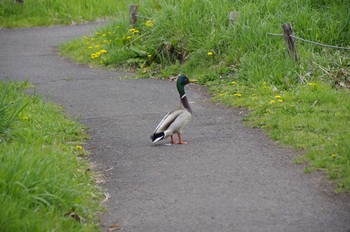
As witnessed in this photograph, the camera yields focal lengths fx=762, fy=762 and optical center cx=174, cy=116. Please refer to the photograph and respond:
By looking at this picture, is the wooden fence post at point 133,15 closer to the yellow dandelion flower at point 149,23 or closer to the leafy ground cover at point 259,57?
the leafy ground cover at point 259,57

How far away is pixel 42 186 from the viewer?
6.76 m

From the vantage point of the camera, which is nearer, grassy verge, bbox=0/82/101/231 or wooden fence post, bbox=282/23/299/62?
grassy verge, bbox=0/82/101/231

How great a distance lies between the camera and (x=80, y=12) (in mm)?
21312

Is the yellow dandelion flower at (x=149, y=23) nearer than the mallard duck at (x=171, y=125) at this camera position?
No

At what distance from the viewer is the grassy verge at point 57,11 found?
20953 millimetres

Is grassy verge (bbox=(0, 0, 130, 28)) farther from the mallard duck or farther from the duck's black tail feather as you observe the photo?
the duck's black tail feather

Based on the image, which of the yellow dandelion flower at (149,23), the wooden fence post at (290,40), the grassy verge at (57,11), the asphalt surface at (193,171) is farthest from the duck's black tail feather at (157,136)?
the grassy verge at (57,11)

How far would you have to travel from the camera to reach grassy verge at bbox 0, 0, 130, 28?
2095 cm

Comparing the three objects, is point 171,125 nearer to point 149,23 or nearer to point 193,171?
point 193,171

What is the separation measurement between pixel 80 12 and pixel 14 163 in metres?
14.9

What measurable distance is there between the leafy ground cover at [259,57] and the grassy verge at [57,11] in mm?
4154

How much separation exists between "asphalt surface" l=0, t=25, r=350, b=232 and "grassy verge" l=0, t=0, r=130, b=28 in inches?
306

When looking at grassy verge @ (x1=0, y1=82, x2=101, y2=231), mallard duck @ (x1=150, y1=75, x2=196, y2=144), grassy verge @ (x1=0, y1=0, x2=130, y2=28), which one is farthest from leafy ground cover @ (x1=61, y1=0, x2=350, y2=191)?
grassy verge @ (x1=0, y1=0, x2=130, y2=28)

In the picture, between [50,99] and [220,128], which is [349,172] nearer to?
[220,128]
